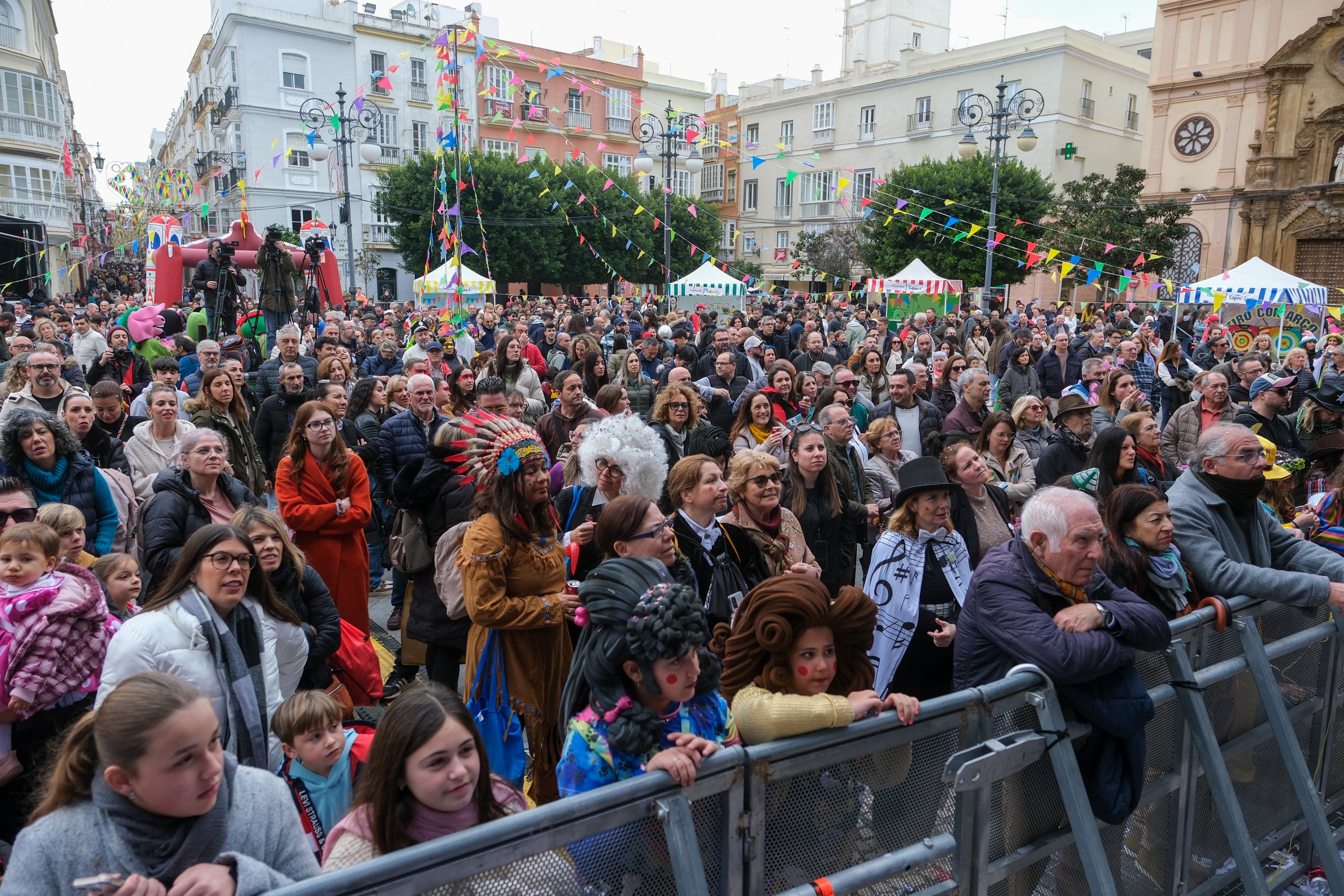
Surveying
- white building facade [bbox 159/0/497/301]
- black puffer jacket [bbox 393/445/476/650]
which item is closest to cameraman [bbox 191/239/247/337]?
black puffer jacket [bbox 393/445/476/650]

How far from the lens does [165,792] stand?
1.80 metres

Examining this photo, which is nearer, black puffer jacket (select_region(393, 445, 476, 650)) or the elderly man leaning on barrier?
the elderly man leaning on barrier

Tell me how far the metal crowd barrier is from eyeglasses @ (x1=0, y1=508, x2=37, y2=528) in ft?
10.2

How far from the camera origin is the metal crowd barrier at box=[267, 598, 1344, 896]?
73.8 inches

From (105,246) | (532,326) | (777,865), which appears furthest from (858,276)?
(105,246)

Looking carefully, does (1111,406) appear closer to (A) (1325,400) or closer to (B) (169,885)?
(A) (1325,400)

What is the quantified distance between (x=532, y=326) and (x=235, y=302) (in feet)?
19.4

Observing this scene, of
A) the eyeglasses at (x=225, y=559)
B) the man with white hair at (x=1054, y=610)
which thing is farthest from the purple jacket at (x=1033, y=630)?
the eyeglasses at (x=225, y=559)

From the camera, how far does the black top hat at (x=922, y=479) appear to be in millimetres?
3770

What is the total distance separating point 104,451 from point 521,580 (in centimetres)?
349

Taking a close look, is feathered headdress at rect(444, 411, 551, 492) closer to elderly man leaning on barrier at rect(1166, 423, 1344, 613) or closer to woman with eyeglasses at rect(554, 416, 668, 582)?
woman with eyeglasses at rect(554, 416, 668, 582)

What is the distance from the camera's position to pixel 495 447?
11.7 feet

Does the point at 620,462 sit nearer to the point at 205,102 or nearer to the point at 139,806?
the point at 139,806

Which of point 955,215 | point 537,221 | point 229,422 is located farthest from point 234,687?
point 537,221
